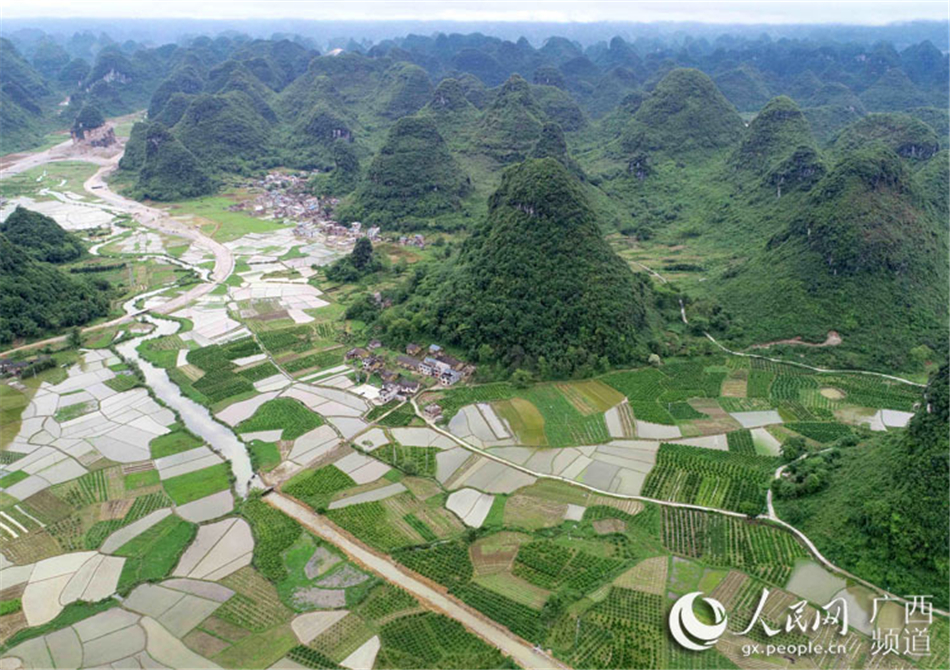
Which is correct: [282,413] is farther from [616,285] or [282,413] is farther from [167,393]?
[616,285]

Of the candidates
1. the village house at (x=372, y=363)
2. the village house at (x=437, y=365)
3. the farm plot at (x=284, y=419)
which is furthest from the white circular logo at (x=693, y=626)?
the village house at (x=372, y=363)

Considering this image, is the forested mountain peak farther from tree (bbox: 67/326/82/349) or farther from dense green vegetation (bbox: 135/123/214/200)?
dense green vegetation (bbox: 135/123/214/200)

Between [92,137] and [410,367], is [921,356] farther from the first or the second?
[92,137]

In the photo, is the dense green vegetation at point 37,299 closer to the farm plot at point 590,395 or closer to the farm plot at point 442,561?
the farm plot at point 442,561

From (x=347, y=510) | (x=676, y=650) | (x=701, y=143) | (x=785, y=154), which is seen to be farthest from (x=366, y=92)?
(x=676, y=650)

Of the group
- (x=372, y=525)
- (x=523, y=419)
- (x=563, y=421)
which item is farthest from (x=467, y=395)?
(x=372, y=525)

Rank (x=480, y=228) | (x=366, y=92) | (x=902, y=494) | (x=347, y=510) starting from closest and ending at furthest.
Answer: (x=902, y=494)
(x=347, y=510)
(x=480, y=228)
(x=366, y=92)
